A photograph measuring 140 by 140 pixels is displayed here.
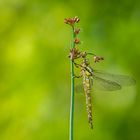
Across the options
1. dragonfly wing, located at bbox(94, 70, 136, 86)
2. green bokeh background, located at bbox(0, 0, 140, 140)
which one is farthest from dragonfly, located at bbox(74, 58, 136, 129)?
green bokeh background, located at bbox(0, 0, 140, 140)

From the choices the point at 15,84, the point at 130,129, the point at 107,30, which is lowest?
the point at 130,129

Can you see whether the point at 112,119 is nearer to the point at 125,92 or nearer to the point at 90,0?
the point at 125,92

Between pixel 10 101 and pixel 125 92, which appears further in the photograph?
pixel 10 101

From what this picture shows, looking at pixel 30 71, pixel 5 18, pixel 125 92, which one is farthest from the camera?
pixel 5 18

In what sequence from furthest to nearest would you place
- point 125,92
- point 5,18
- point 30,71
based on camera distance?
point 5,18
point 30,71
point 125,92

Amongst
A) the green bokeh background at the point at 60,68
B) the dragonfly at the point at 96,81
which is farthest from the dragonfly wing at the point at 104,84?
the green bokeh background at the point at 60,68

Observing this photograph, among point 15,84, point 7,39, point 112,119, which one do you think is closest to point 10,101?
point 15,84

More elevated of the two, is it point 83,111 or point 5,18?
point 5,18
